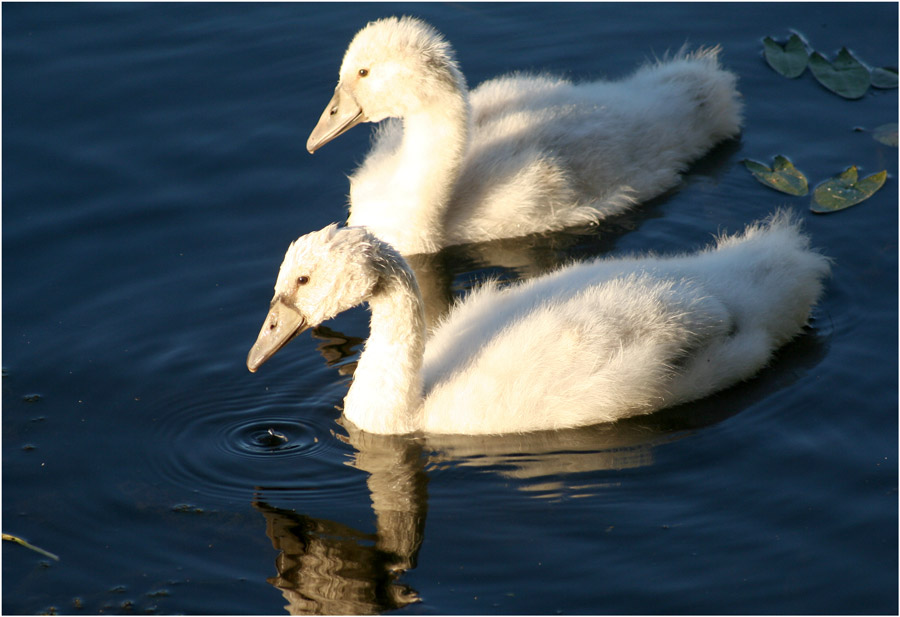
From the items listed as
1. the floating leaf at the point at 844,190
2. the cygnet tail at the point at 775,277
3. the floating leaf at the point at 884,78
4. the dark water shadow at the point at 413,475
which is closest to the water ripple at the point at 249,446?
the dark water shadow at the point at 413,475

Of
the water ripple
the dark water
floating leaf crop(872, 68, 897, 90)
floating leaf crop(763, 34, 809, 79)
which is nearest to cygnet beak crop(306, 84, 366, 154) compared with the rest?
the dark water

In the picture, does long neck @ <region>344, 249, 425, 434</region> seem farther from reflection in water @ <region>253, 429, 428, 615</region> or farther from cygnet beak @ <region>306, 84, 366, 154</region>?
cygnet beak @ <region>306, 84, 366, 154</region>

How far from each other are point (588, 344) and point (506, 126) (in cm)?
293

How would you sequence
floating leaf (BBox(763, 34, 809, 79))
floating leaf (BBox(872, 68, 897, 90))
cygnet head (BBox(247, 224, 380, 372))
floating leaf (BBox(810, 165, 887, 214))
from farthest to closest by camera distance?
floating leaf (BBox(763, 34, 809, 79))
floating leaf (BBox(872, 68, 897, 90))
floating leaf (BBox(810, 165, 887, 214))
cygnet head (BBox(247, 224, 380, 372))

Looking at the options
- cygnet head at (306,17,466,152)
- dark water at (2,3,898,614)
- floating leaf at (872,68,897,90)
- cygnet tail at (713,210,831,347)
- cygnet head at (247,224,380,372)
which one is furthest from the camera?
floating leaf at (872,68,897,90)

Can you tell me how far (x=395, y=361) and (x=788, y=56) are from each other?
6.01 meters

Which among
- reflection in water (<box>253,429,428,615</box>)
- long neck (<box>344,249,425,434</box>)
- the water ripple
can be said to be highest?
long neck (<box>344,249,425,434</box>)

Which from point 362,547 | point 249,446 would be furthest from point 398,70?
point 362,547

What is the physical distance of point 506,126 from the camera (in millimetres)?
9172

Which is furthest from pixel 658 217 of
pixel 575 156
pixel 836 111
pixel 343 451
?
pixel 343 451

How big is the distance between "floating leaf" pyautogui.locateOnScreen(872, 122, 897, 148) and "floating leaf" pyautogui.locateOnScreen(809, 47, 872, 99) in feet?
1.60

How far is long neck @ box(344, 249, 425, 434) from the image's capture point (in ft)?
22.2

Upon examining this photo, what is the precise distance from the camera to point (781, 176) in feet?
31.3

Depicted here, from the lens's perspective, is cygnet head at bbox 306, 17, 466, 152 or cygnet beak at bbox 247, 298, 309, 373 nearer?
cygnet beak at bbox 247, 298, 309, 373
